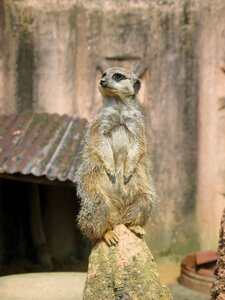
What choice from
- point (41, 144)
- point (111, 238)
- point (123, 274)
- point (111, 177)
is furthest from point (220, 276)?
point (41, 144)

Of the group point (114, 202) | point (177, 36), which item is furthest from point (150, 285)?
point (177, 36)

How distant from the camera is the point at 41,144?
21.6 ft

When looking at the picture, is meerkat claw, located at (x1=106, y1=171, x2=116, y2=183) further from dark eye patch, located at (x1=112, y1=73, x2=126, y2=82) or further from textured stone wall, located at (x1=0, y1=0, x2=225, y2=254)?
textured stone wall, located at (x1=0, y1=0, x2=225, y2=254)

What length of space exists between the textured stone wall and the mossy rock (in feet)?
14.6

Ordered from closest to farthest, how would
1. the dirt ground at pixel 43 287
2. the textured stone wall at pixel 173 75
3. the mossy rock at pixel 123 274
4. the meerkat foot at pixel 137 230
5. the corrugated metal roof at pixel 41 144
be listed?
the mossy rock at pixel 123 274 < the meerkat foot at pixel 137 230 < the dirt ground at pixel 43 287 < the corrugated metal roof at pixel 41 144 < the textured stone wall at pixel 173 75

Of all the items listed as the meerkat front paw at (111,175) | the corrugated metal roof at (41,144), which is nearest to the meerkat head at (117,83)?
the meerkat front paw at (111,175)

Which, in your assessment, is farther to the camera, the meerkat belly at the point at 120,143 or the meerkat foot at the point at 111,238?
the meerkat belly at the point at 120,143

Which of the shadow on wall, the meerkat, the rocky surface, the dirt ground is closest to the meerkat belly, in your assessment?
the meerkat

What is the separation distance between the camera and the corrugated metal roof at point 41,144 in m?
6.08

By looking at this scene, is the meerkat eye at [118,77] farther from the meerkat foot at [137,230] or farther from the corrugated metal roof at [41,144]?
the corrugated metal roof at [41,144]

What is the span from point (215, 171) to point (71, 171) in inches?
105

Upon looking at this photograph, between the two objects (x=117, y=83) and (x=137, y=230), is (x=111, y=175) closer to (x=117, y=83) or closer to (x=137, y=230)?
(x=137, y=230)

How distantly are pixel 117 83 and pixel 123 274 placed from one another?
1.17m

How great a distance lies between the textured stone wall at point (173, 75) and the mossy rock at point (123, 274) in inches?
176
